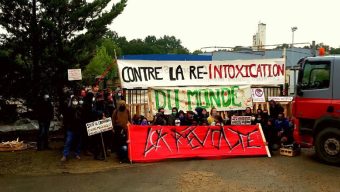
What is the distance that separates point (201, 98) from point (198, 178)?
4834mm

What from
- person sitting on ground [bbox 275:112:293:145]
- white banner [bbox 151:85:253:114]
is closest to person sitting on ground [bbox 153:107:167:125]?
white banner [bbox 151:85:253:114]

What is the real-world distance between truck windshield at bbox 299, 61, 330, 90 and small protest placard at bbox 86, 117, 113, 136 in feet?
17.5

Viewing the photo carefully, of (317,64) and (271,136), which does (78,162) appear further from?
(317,64)

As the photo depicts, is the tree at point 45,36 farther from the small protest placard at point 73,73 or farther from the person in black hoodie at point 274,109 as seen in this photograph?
the person in black hoodie at point 274,109

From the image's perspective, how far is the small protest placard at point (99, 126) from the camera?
34.7ft

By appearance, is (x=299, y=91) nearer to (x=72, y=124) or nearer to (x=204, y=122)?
(x=204, y=122)

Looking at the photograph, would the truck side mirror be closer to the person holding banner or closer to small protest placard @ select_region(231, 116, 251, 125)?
small protest placard @ select_region(231, 116, 251, 125)

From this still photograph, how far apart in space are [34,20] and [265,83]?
26.8ft

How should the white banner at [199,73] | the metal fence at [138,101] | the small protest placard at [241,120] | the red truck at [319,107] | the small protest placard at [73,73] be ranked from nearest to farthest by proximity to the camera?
the red truck at [319,107] < the small protest placard at [73,73] < the small protest placard at [241,120] < the white banner at [199,73] < the metal fence at [138,101]

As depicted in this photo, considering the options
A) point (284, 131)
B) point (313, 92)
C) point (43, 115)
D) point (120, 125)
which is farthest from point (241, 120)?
point (43, 115)

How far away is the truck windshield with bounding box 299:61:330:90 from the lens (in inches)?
414

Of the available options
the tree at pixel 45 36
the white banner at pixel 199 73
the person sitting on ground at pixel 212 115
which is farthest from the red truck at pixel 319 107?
the tree at pixel 45 36

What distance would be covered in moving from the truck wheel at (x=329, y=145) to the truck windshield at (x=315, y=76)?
1.19 metres

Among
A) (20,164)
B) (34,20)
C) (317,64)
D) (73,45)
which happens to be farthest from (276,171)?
(34,20)
